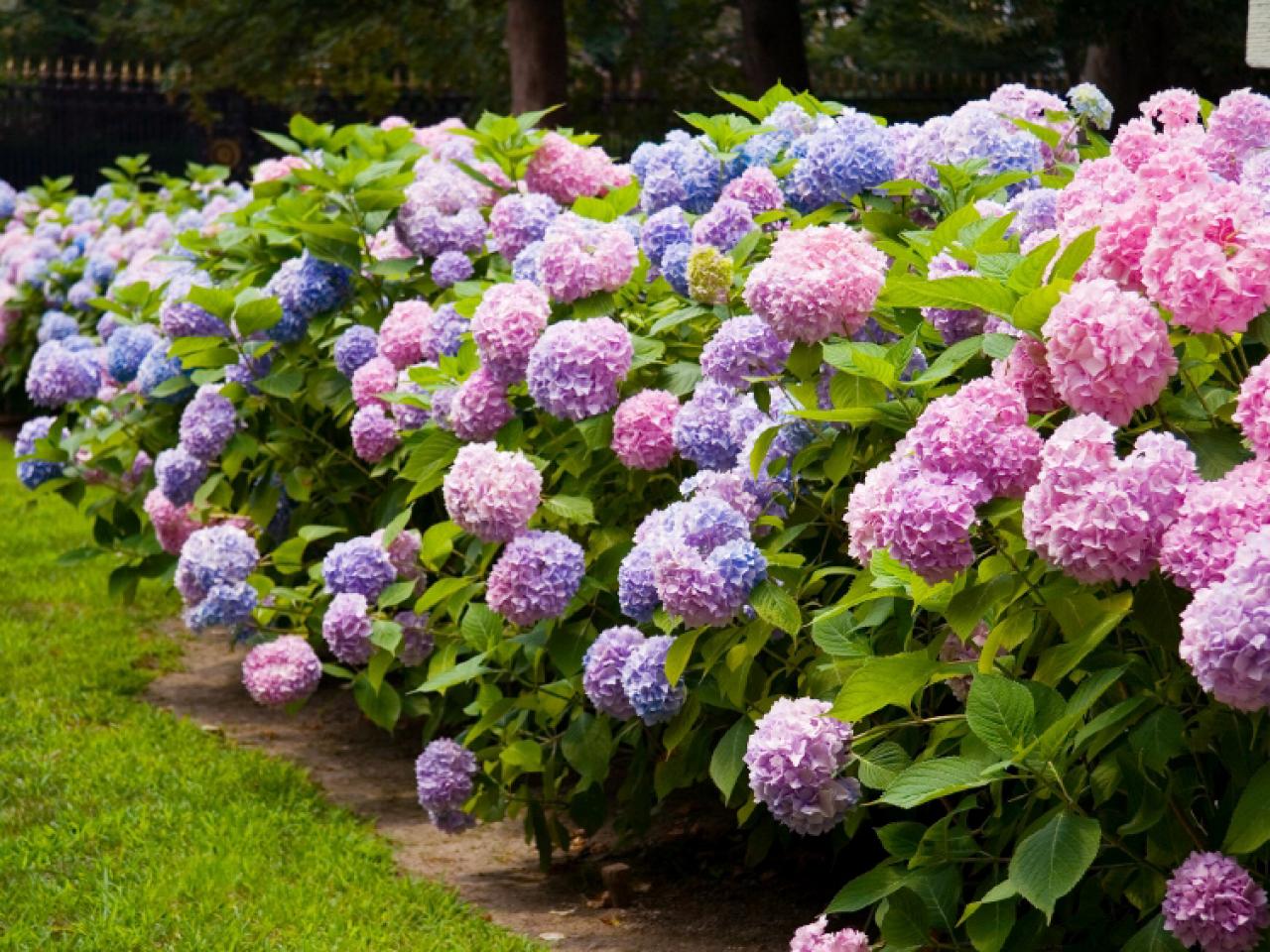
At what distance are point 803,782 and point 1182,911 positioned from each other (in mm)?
705

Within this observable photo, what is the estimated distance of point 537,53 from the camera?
12680mm

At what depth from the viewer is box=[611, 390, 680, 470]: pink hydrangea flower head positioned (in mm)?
3461

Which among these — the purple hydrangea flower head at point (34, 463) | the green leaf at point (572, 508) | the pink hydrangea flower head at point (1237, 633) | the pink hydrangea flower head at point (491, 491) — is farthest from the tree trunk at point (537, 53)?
the pink hydrangea flower head at point (1237, 633)

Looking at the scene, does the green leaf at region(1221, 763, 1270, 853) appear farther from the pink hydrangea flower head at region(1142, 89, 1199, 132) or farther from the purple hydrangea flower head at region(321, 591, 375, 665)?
the purple hydrangea flower head at region(321, 591, 375, 665)

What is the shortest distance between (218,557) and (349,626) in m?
0.68

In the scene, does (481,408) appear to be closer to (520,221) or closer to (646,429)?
(646,429)

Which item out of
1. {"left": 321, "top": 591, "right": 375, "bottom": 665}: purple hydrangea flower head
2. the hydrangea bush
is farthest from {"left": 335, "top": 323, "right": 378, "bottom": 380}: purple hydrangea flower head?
{"left": 321, "top": 591, "right": 375, "bottom": 665}: purple hydrangea flower head

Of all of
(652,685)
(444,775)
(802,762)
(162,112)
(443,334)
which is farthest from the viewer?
(162,112)

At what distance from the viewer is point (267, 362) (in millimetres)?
5070

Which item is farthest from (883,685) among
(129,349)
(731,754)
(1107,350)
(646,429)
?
(129,349)

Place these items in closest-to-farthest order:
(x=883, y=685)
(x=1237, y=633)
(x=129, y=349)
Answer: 1. (x=1237, y=633)
2. (x=883, y=685)
3. (x=129, y=349)

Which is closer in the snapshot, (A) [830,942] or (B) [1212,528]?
(B) [1212,528]

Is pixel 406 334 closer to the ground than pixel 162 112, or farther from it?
farther from it

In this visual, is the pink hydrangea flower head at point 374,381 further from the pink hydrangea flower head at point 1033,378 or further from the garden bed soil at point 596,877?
the pink hydrangea flower head at point 1033,378
